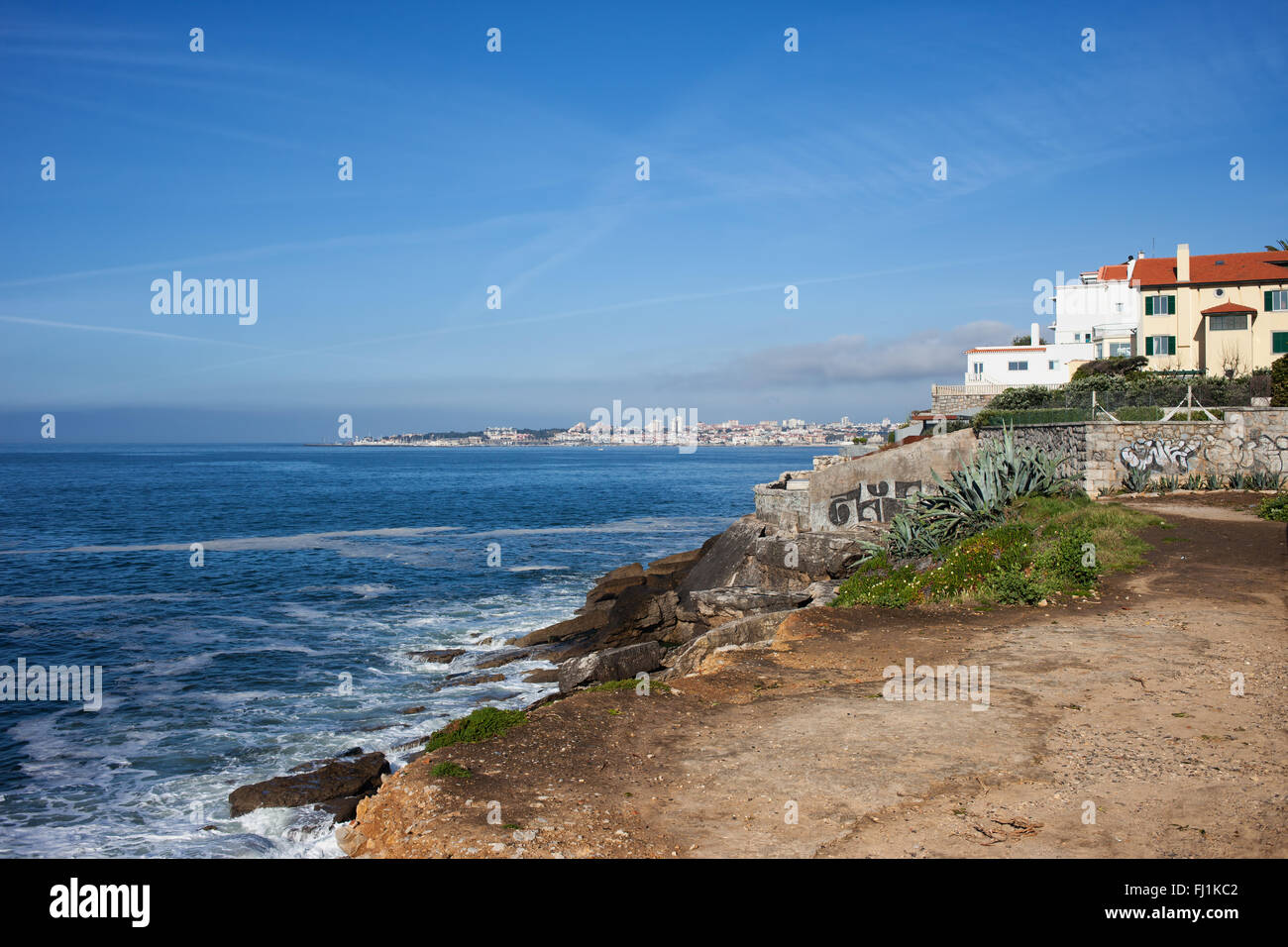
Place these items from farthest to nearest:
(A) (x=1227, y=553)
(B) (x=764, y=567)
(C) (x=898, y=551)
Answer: (B) (x=764, y=567)
(C) (x=898, y=551)
(A) (x=1227, y=553)

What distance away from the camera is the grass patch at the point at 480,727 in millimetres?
8312

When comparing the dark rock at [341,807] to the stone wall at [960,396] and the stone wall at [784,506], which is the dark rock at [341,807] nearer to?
the stone wall at [784,506]

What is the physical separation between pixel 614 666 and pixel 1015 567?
22.7 feet

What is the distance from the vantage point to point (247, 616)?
25.2 metres

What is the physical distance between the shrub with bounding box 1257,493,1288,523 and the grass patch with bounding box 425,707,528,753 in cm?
1617

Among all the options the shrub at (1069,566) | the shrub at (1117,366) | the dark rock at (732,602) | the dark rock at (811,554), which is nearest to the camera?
the shrub at (1069,566)

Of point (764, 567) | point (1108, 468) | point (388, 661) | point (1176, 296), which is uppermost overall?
point (1176, 296)

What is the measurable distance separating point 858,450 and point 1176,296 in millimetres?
27591

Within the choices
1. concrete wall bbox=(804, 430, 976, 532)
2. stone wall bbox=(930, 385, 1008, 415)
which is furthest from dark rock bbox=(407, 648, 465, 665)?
stone wall bbox=(930, 385, 1008, 415)

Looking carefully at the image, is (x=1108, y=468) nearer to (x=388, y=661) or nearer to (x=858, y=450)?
(x=858, y=450)

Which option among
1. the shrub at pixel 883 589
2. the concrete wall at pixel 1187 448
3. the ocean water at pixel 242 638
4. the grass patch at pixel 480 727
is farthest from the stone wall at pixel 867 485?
the grass patch at pixel 480 727
